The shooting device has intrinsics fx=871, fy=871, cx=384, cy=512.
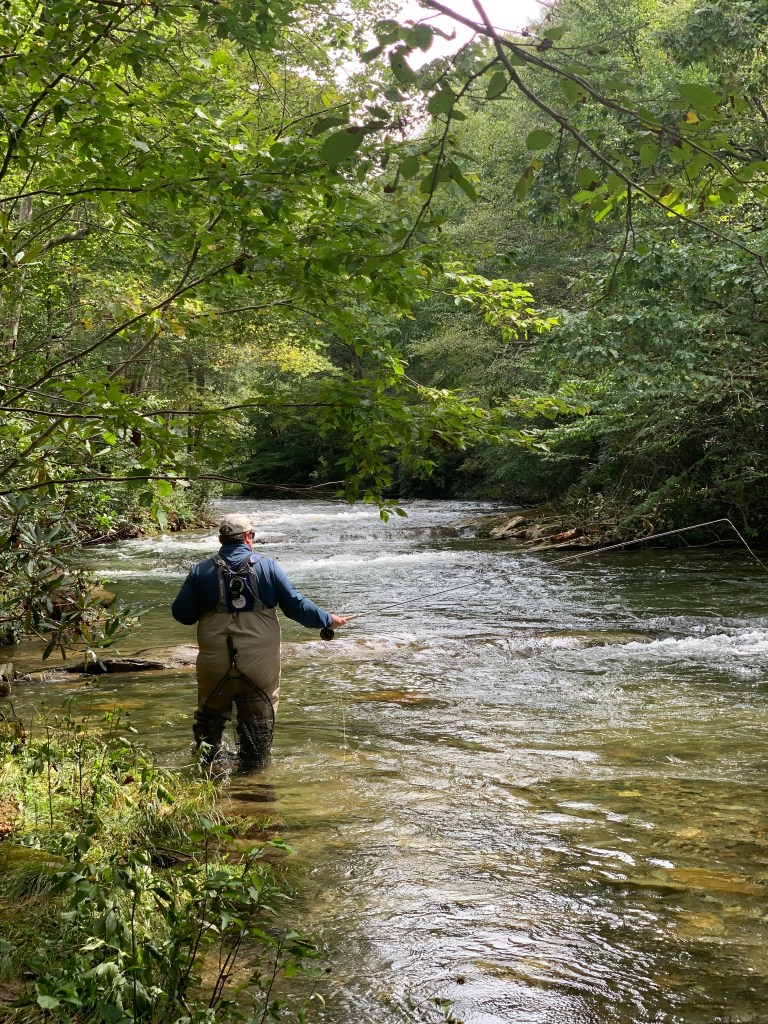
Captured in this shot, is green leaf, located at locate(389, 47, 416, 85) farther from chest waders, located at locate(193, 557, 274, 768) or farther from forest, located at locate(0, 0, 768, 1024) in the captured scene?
chest waders, located at locate(193, 557, 274, 768)

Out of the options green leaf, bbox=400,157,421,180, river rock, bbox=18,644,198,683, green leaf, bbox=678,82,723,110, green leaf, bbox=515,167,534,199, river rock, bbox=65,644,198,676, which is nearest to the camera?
green leaf, bbox=678,82,723,110

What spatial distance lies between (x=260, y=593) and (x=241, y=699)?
0.72 meters

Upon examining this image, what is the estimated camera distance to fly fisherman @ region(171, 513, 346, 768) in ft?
17.5

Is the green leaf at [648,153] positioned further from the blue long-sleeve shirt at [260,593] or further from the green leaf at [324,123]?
the blue long-sleeve shirt at [260,593]

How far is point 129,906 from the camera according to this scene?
10.6 ft

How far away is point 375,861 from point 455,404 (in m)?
2.31

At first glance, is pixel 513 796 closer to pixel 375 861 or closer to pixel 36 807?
pixel 375 861

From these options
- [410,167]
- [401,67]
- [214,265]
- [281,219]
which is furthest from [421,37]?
[214,265]

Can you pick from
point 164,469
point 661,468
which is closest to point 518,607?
point 661,468

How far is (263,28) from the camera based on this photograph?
3477 mm

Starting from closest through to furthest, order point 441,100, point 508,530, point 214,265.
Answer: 1. point 441,100
2. point 214,265
3. point 508,530

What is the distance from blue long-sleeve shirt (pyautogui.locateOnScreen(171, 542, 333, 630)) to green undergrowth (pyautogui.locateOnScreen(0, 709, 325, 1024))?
3.17 feet

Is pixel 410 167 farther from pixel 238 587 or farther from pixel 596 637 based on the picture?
pixel 596 637

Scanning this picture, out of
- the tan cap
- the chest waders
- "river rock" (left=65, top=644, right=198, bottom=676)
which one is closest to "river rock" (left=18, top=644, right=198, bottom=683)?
"river rock" (left=65, top=644, right=198, bottom=676)
